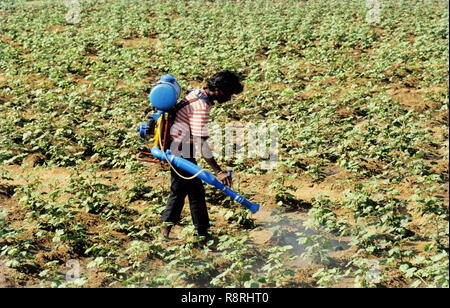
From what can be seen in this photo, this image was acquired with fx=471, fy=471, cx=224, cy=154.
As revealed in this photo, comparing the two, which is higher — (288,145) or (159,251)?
(288,145)

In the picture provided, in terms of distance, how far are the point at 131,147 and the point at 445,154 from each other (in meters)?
4.59

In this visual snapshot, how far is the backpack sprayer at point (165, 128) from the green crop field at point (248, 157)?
633 millimetres

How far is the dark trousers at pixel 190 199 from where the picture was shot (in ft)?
15.1

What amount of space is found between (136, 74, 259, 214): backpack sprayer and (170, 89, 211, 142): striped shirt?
0.10 metres

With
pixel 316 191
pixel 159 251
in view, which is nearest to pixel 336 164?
pixel 316 191

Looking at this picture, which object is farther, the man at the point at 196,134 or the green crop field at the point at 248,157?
the green crop field at the point at 248,157

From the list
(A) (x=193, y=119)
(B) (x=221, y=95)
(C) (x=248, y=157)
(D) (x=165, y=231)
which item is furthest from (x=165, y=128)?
(C) (x=248, y=157)

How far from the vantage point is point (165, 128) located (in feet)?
14.5

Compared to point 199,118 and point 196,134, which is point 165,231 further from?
point 199,118

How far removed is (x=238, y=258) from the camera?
436 cm

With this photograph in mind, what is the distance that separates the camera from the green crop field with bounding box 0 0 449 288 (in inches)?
175

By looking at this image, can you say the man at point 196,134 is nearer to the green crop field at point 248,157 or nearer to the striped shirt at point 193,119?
the striped shirt at point 193,119

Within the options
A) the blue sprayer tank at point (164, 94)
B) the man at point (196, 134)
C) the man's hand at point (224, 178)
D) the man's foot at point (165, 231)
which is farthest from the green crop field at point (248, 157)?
the blue sprayer tank at point (164, 94)

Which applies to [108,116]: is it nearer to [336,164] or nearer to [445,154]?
[336,164]
